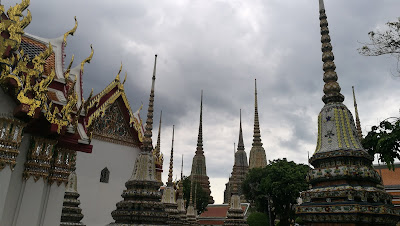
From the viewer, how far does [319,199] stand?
5.96 metres

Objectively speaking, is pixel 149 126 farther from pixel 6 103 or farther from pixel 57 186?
pixel 6 103

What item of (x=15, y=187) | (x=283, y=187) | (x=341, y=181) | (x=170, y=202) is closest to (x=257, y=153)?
(x=283, y=187)

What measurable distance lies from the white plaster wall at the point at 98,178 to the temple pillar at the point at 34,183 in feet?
36.3

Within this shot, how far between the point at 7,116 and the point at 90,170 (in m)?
12.4

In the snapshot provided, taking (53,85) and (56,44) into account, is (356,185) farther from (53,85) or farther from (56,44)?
(56,44)

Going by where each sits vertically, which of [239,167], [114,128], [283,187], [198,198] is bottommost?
[198,198]

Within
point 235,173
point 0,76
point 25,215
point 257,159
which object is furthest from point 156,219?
point 235,173

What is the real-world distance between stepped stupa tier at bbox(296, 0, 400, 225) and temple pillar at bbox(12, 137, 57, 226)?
16.1ft

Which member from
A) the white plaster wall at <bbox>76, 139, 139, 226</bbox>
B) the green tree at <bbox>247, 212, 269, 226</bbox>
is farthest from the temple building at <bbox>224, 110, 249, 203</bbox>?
the white plaster wall at <bbox>76, 139, 139, 226</bbox>

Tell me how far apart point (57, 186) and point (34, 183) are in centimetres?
54

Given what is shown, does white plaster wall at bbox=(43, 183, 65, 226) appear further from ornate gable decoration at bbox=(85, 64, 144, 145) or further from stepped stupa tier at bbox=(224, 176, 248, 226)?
stepped stupa tier at bbox=(224, 176, 248, 226)

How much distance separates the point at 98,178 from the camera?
1719 centimetres

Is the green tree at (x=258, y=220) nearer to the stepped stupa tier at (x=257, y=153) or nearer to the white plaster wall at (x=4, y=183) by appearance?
the stepped stupa tier at (x=257, y=153)

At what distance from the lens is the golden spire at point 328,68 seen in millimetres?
6941
